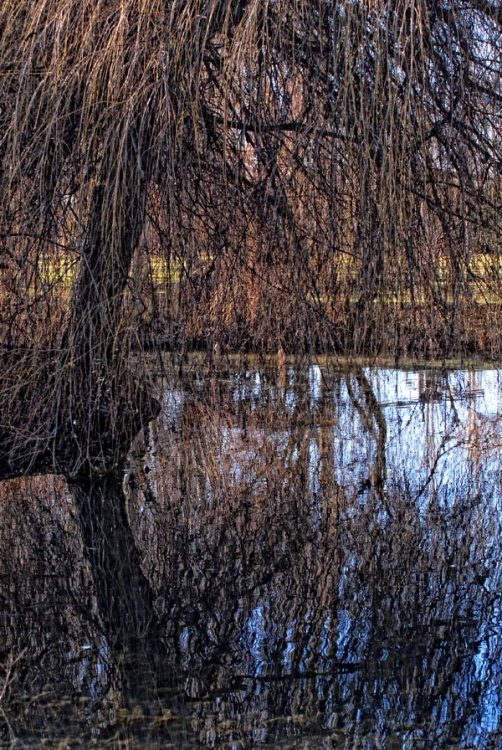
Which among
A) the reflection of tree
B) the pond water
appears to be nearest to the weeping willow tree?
the pond water

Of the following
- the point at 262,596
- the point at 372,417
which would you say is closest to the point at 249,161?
the point at 262,596

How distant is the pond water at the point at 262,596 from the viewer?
237 centimetres

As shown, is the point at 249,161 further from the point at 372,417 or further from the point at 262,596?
the point at 372,417

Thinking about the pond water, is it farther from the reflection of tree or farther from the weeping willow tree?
the weeping willow tree

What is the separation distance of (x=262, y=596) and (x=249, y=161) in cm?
145

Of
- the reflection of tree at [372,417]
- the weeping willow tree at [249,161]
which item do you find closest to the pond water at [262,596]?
the reflection of tree at [372,417]

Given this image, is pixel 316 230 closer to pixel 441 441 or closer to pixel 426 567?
pixel 426 567

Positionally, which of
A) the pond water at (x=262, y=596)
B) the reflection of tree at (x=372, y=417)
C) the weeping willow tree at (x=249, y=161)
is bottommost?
the pond water at (x=262, y=596)

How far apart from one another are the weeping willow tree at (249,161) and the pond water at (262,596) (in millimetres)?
614

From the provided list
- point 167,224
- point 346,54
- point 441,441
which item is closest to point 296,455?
point 441,441

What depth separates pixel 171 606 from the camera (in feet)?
9.82

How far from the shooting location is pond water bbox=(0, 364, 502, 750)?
2373 millimetres

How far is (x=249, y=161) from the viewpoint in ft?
10.8

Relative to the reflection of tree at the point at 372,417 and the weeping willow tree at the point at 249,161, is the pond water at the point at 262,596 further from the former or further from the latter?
the weeping willow tree at the point at 249,161
